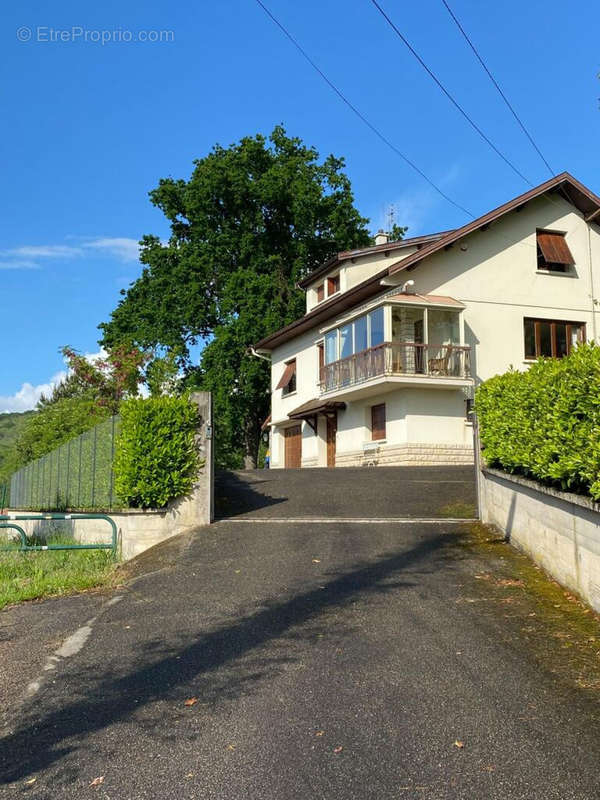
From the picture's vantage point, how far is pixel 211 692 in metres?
4.88

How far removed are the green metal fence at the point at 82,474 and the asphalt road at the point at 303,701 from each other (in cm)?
508

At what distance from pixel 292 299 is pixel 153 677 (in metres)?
33.2

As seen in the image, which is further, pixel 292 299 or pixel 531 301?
pixel 292 299

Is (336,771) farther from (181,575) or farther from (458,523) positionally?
(458,523)

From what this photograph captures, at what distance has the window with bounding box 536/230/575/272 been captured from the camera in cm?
2622

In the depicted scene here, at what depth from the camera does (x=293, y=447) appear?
33.5m

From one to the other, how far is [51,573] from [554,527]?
21.3 ft

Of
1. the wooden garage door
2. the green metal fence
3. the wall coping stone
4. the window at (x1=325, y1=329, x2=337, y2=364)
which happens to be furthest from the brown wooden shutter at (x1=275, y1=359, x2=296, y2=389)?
the wall coping stone

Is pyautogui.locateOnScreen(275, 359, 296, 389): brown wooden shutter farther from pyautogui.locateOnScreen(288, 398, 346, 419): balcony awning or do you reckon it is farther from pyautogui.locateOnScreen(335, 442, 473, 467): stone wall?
pyautogui.locateOnScreen(335, 442, 473, 467): stone wall

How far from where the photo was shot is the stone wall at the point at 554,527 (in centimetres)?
663

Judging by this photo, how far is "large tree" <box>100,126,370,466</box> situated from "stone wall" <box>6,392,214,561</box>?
2439 centimetres

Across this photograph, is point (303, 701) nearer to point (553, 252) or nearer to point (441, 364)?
point (441, 364)

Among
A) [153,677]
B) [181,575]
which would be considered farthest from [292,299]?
[153,677]

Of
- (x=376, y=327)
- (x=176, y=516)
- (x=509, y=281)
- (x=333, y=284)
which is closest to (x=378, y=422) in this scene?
(x=376, y=327)
